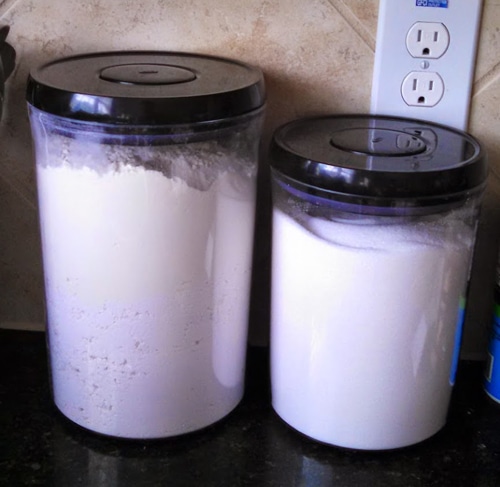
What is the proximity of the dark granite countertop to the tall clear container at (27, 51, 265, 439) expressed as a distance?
0.06ft

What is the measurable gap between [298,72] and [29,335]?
41cm

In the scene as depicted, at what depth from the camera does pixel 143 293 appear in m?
0.67

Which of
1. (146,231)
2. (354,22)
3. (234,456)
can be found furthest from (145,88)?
(234,456)

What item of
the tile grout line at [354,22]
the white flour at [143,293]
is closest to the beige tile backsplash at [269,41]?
the tile grout line at [354,22]

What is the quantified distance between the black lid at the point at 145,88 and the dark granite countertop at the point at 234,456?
0.98ft

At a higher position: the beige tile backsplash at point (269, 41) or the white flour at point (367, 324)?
the beige tile backsplash at point (269, 41)

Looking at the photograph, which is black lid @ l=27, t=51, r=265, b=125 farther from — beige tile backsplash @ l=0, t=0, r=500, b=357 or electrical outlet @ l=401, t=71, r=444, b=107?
electrical outlet @ l=401, t=71, r=444, b=107

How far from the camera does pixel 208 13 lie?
77 cm

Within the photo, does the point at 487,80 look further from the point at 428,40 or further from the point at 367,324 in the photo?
the point at 367,324

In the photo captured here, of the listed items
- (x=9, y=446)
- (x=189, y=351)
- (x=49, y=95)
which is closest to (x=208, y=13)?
(x=49, y=95)

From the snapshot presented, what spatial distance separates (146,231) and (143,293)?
55 mm

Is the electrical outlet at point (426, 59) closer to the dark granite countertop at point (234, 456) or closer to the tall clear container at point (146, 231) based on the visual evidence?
the tall clear container at point (146, 231)

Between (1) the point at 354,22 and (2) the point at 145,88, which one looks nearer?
(2) the point at 145,88

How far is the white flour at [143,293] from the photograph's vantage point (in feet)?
2.13
